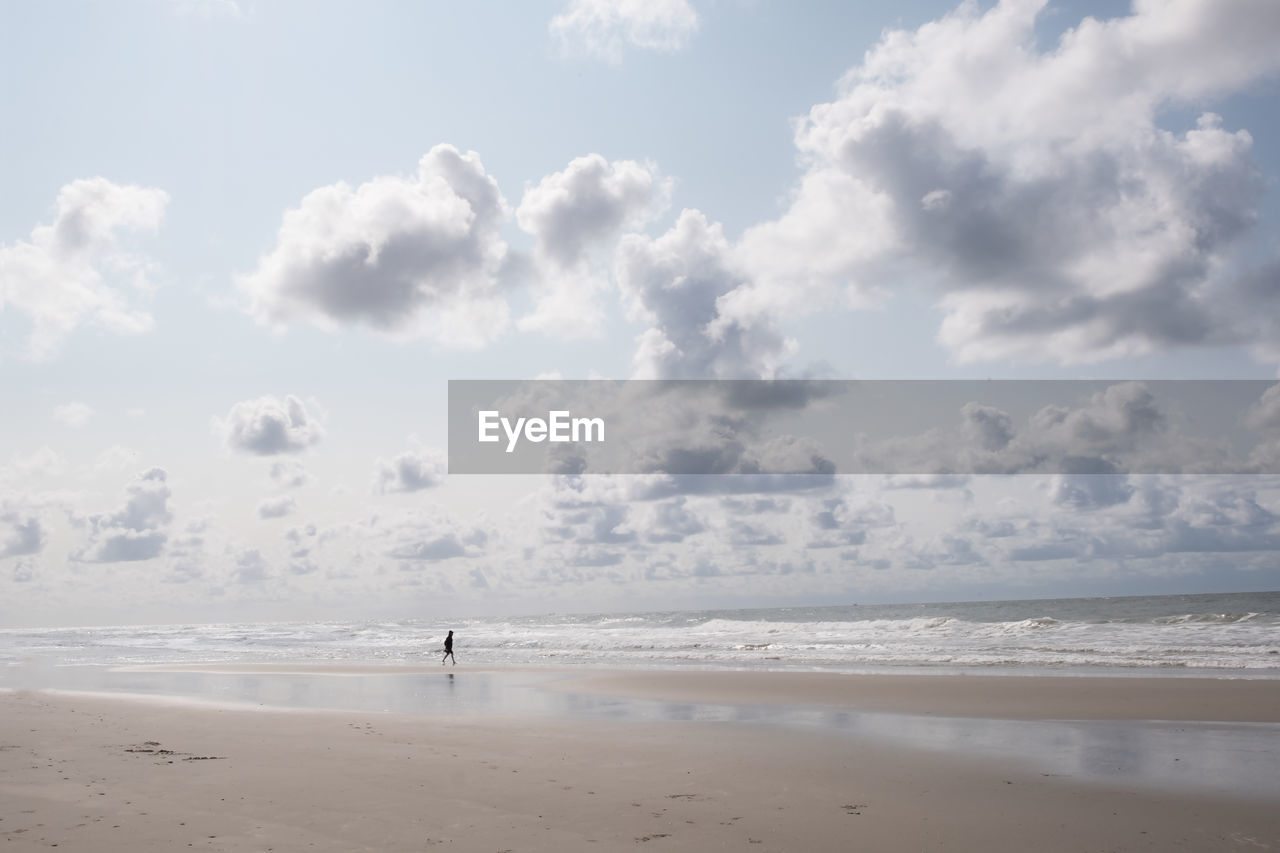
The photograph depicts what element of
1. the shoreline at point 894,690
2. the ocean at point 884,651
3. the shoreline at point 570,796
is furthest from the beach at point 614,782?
the ocean at point 884,651

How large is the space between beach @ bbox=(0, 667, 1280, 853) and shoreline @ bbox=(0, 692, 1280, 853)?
0.04 m

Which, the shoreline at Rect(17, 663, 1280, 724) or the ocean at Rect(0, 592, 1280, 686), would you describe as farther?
the ocean at Rect(0, 592, 1280, 686)

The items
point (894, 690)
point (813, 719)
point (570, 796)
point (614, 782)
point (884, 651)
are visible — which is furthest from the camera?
point (884, 651)

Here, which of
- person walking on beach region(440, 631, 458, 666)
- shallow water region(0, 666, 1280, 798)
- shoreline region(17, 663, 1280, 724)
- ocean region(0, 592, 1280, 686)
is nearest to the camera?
shallow water region(0, 666, 1280, 798)

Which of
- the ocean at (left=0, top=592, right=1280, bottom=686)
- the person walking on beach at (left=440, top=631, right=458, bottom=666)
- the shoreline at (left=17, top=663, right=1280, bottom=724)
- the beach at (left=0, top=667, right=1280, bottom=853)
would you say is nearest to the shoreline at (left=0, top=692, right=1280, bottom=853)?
the beach at (left=0, top=667, right=1280, bottom=853)

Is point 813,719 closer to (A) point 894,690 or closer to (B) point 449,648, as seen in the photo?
(A) point 894,690

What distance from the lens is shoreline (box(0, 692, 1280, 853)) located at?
8125mm

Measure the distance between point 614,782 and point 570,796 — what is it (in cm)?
94

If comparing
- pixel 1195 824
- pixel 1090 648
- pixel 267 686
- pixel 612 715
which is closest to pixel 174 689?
pixel 267 686

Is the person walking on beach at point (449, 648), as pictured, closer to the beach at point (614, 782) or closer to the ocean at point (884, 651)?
the ocean at point (884, 651)

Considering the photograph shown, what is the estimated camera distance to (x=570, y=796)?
9844 mm

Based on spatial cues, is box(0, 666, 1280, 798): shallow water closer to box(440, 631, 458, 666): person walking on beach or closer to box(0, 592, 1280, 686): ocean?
box(440, 631, 458, 666): person walking on beach

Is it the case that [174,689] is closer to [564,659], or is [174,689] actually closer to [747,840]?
[564,659]

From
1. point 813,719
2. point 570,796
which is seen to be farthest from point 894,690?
point 570,796
